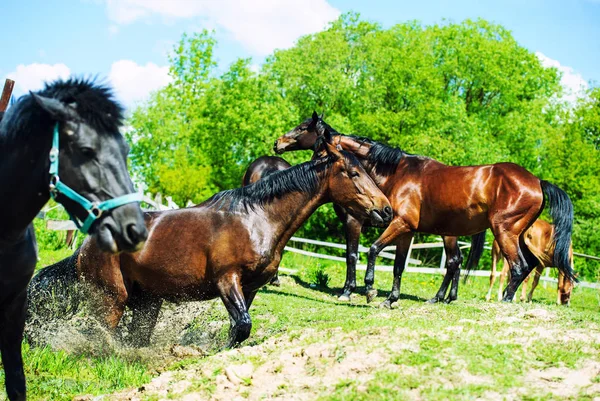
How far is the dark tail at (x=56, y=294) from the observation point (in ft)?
23.0

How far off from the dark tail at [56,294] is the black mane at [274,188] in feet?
5.51

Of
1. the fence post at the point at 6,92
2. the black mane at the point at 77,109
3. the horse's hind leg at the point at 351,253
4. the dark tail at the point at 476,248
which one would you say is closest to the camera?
the black mane at the point at 77,109

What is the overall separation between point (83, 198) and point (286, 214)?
339 centimetres

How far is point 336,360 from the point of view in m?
4.97

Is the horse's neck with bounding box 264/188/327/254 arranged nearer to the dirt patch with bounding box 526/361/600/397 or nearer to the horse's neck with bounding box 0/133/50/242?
the dirt patch with bounding box 526/361/600/397

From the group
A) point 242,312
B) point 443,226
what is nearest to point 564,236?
point 443,226

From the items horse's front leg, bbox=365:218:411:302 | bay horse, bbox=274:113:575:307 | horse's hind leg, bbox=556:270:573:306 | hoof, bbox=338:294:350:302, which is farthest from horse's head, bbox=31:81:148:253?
horse's hind leg, bbox=556:270:573:306

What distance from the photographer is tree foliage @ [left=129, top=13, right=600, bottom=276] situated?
3141cm

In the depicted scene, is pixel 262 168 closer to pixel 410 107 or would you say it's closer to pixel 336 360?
pixel 336 360

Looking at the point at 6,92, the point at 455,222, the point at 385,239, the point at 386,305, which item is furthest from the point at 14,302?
the point at 455,222

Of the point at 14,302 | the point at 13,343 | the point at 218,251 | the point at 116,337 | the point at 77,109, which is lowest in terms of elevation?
the point at 116,337

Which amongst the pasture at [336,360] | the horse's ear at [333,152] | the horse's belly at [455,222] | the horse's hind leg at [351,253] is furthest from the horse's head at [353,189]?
the horse's hind leg at [351,253]

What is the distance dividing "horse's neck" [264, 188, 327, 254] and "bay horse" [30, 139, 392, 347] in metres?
0.01

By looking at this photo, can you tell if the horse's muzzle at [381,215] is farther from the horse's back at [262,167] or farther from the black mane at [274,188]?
the horse's back at [262,167]
